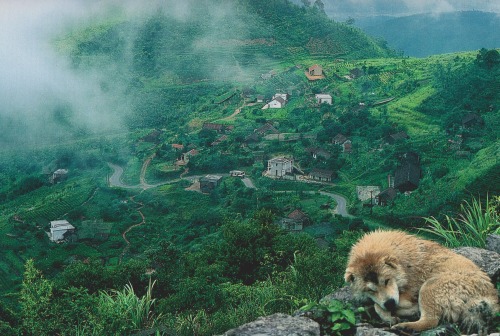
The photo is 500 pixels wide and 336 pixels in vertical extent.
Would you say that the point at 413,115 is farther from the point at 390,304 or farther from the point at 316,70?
the point at 390,304

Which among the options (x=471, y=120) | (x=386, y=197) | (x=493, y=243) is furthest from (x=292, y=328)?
(x=471, y=120)

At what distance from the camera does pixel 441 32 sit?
89250 millimetres

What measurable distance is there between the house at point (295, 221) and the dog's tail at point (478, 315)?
2148 cm

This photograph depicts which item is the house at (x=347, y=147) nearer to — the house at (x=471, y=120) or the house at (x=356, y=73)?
the house at (x=471, y=120)

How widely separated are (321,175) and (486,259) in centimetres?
2757

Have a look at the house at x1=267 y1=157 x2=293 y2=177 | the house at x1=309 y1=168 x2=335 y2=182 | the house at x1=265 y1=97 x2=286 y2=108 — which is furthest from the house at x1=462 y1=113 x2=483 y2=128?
the house at x1=265 y1=97 x2=286 y2=108

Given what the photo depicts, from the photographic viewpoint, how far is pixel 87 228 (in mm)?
27438

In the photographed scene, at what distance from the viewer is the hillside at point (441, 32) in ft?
274

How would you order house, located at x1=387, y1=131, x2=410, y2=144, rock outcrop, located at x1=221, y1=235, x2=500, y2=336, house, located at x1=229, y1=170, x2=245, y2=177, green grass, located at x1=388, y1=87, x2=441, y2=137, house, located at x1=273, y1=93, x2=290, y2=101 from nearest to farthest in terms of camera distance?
rock outcrop, located at x1=221, y1=235, x2=500, y2=336
house, located at x1=387, y1=131, x2=410, y2=144
house, located at x1=229, y1=170, x2=245, y2=177
green grass, located at x1=388, y1=87, x2=441, y2=137
house, located at x1=273, y1=93, x2=290, y2=101

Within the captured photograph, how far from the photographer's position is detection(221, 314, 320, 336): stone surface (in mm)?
2070

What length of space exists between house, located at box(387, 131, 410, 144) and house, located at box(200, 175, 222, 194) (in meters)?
11.0

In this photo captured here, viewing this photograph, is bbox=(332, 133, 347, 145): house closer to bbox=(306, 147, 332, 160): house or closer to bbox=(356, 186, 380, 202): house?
bbox=(306, 147, 332, 160): house

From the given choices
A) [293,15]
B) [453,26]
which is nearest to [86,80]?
[293,15]

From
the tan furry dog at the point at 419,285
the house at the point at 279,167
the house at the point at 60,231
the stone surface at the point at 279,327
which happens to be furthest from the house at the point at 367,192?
the stone surface at the point at 279,327
